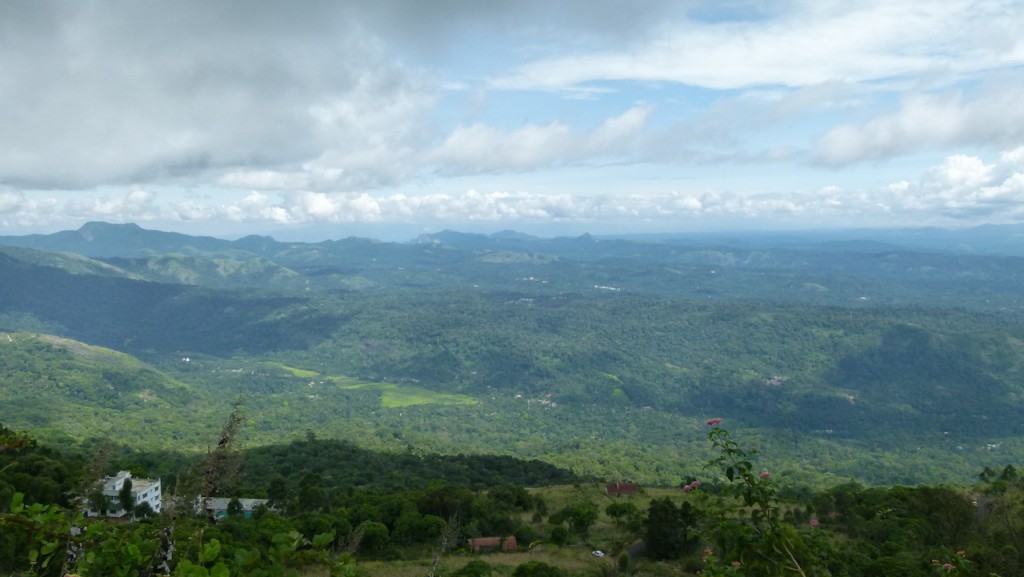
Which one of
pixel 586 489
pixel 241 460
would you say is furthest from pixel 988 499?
pixel 241 460

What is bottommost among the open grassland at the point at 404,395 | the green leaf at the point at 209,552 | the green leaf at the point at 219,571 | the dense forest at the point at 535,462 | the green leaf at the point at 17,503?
the open grassland at the point at 404,395

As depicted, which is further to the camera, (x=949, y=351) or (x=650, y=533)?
(x=949, y=351)

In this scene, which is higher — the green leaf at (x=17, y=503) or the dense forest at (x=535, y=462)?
the green leaf at (x=17, y=503)

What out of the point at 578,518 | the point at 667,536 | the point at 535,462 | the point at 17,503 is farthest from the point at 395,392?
the point at 17,503

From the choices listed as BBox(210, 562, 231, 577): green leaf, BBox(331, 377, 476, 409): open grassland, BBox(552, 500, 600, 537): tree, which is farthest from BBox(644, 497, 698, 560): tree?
BBox(331, 377, 476, 409): open grassland

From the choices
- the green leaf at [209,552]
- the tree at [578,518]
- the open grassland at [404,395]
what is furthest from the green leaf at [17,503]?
the open grassland at [404,395]

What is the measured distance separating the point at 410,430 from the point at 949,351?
158 m

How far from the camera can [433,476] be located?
6412 centimetres

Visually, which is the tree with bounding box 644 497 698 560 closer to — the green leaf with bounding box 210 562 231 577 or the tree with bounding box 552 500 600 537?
the tree with bounding box 552 500 600 537

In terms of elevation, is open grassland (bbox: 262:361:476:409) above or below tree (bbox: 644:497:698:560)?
below

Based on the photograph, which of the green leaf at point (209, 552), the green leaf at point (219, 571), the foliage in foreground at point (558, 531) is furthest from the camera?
the foliage in foreground at point (558, 531)

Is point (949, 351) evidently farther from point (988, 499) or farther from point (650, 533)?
point (650, 533)

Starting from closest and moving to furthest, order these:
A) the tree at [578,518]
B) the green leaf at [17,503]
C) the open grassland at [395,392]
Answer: the green leaf at [17,503], the tree at [578,518], the open grassland at [395,392]

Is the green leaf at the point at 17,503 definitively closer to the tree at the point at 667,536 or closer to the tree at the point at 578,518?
the tree at the point at 667,536
